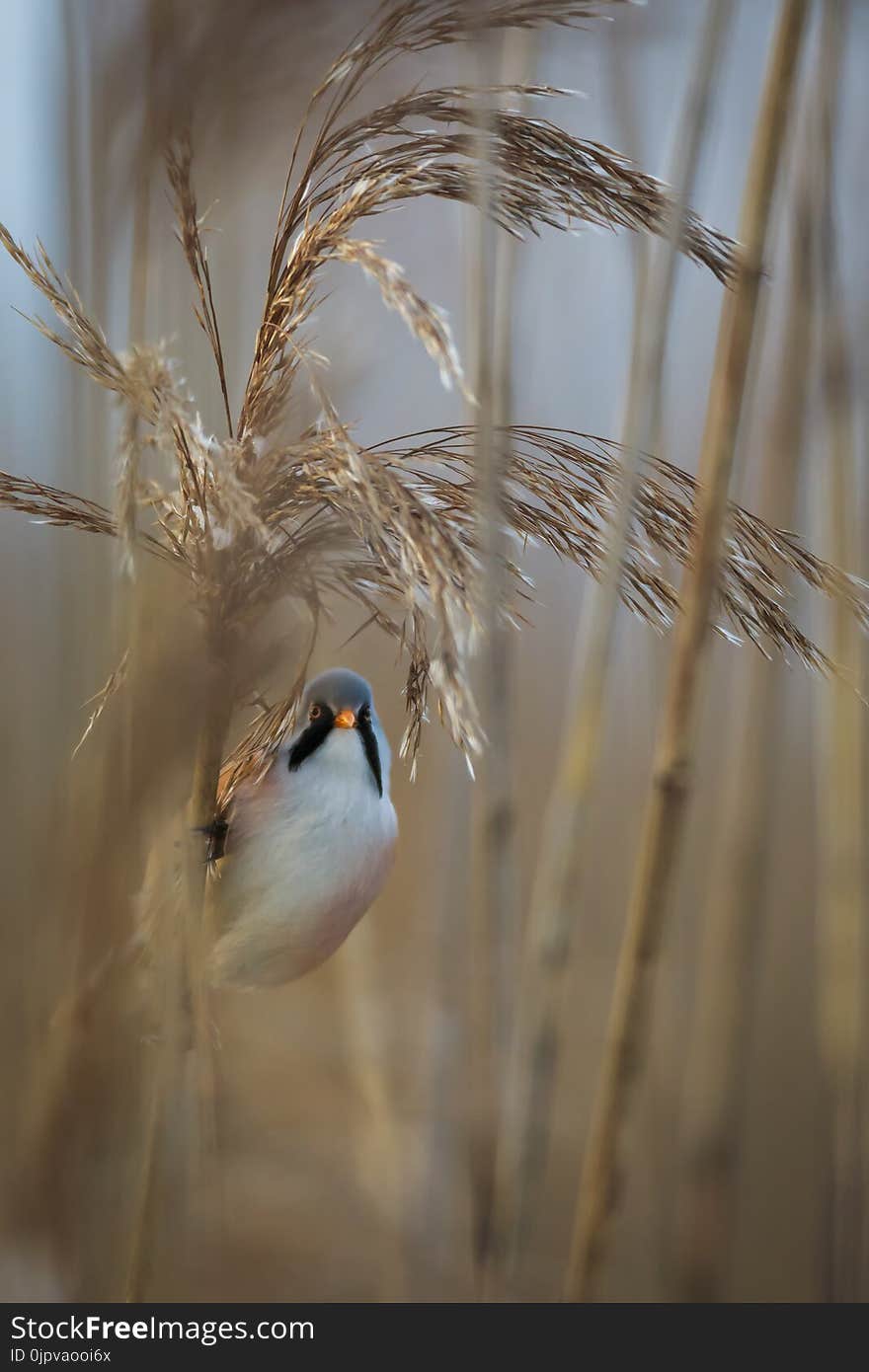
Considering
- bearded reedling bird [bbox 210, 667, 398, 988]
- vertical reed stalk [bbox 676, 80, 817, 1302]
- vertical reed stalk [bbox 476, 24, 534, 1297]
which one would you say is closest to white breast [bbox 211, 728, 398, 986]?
bearded reedling bird [bbox 210, 667, 398, 988]

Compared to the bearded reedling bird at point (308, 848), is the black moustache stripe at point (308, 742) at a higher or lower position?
higher

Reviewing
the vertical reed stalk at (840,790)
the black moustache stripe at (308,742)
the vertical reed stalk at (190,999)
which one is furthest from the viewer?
the vertical reed stalk at (840,790)

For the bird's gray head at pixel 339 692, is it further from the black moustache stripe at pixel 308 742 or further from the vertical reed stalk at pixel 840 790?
the vertical reed stalk at pixel 840 790

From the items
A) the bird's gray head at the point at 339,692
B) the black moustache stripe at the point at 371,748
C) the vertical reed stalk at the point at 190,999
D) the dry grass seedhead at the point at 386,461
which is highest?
the dry grass seedhead at the point at 386,461

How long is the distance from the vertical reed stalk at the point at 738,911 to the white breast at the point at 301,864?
33cm

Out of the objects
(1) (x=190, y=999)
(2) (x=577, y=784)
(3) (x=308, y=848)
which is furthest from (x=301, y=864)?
(2) (x=577, y=784)

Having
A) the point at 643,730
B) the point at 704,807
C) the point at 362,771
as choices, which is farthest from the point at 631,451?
the point at 704,807

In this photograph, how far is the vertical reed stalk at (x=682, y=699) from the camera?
740mm

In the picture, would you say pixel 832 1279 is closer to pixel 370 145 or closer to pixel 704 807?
pixel 370 145

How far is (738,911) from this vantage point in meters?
0.96

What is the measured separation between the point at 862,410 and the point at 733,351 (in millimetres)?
467

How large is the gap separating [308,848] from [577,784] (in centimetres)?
22

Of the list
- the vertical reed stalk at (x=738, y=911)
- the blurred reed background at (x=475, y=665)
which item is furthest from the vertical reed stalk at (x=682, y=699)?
the vertical reed stalk at (x=738, y=911)

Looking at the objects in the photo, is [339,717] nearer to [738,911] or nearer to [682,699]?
[682,699]
